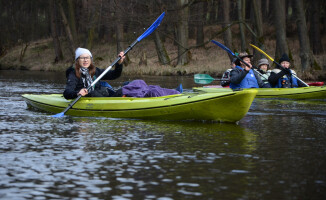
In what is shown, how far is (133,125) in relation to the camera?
8.69 metres

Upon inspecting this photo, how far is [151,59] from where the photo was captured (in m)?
32.9

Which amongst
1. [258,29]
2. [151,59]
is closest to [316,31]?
[258,29]

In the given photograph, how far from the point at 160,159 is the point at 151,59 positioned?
89.2 feet

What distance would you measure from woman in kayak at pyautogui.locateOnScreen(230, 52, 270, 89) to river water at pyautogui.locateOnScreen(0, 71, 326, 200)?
2.26 metres

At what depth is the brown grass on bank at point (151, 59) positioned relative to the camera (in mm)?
26000

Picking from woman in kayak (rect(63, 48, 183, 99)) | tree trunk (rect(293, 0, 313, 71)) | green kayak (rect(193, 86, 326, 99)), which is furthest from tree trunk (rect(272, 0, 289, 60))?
woman in kayak (rect(63, 48, 183, 99))

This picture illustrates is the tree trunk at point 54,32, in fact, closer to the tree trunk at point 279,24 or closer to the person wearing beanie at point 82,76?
the tree trunk at point 279,24

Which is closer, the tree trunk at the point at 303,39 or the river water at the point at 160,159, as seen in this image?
the river water at the point at 160,159

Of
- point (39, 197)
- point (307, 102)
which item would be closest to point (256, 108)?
point (307, 102)

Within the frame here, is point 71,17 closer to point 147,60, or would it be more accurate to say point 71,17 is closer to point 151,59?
point 151,59

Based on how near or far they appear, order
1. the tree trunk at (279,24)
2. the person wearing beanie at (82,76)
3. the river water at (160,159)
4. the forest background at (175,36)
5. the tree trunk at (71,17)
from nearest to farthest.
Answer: the river water at (160,159)
the person wearing beanie at (82,76)
the tree trunk at (279,24)
the forest background at (175,36)
the tree trunk at (71,17)

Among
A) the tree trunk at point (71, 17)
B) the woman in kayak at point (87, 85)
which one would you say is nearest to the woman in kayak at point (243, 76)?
the woman in kayak at point (87, 85)

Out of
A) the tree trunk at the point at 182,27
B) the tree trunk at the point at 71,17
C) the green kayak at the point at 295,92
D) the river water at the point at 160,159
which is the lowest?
the river water at the point at 160,159

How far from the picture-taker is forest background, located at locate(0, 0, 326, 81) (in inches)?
885
